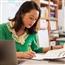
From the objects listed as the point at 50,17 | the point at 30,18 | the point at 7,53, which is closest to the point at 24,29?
the point at 30,18

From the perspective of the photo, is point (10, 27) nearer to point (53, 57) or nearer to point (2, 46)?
point (53, 57)

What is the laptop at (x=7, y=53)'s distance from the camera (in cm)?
90

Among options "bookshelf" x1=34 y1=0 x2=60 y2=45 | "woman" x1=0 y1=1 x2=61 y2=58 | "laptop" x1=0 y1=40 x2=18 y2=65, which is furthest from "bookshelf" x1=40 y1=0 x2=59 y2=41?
"laptop" x1=0 y1=40 x2=18 y2=65

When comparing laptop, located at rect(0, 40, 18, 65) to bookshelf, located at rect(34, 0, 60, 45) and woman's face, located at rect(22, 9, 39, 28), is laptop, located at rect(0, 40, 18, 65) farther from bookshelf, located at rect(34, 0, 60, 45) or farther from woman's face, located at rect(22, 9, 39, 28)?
bookshelf, located at rect(34, 0, 60, 45)

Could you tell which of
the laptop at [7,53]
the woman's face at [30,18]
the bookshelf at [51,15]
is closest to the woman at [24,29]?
the woman's face at [30,18]

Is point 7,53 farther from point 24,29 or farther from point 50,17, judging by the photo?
point 50,17

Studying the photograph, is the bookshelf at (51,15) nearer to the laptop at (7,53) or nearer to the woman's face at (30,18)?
the woman's face at (30,18)

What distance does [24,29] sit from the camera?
77.1 inches

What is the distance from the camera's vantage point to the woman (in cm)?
183

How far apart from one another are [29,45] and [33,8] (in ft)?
1.33

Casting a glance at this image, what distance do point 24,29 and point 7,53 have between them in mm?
1049

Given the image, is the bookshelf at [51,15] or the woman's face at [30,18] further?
the bookshelf at [51,15]

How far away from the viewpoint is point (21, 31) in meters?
1.94

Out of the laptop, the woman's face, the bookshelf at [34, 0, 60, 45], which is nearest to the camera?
the laptop
